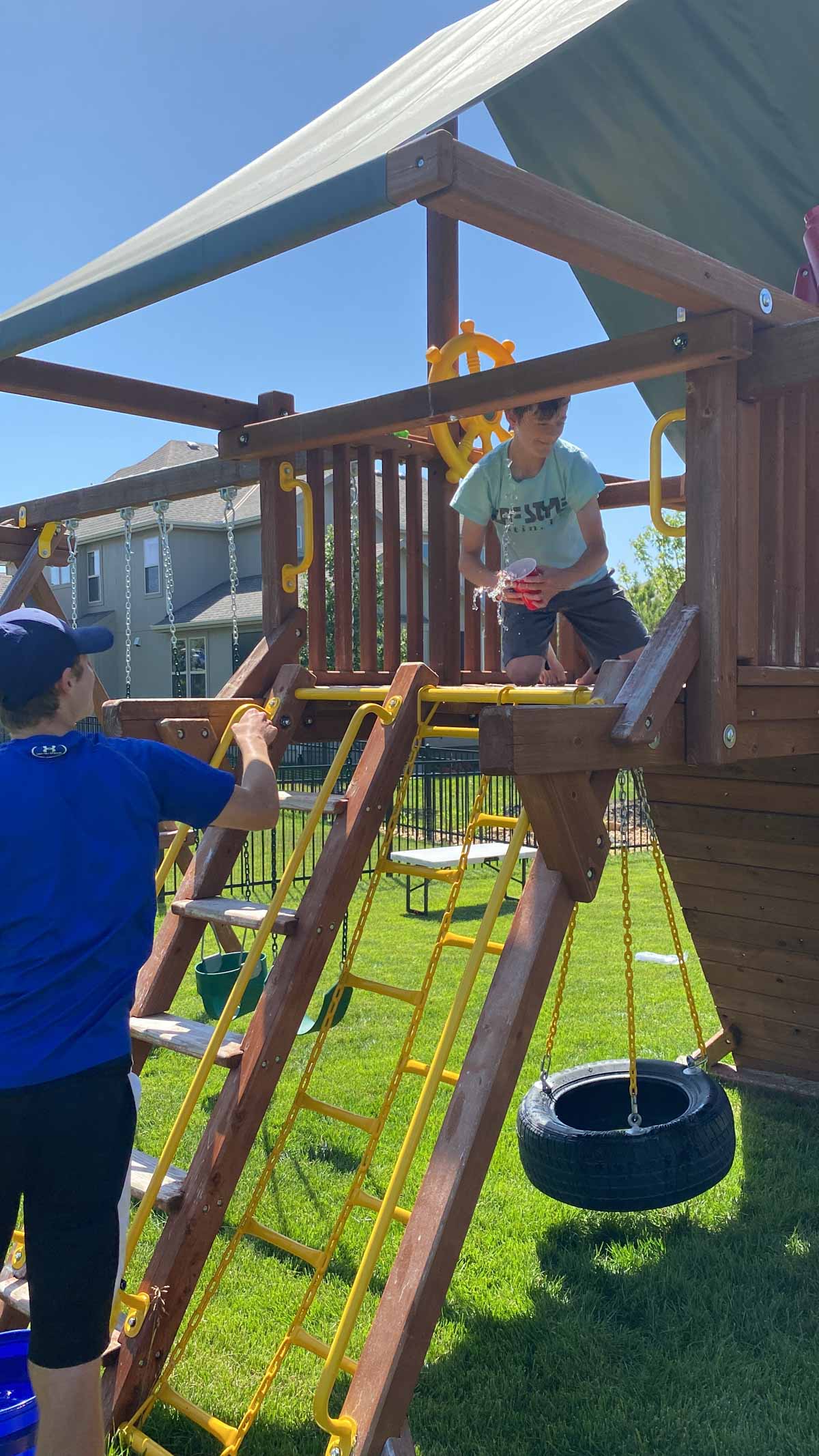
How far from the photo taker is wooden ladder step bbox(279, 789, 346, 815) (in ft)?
12.3

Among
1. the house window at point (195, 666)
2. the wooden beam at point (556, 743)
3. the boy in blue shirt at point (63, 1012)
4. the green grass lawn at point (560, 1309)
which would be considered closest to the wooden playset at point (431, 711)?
the wooden beam at point (556, 743)

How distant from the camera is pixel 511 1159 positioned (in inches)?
208

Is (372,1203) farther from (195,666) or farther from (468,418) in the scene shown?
(195,666)

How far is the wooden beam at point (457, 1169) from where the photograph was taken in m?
2.75

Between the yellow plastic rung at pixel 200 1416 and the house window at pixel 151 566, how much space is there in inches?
937

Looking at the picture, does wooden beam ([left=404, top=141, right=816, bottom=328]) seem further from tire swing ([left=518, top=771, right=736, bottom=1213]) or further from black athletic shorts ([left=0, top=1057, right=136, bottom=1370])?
black athletic shorts ([left=0, top=1057, right=136, bottom=1370])

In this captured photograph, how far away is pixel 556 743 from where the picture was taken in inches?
105

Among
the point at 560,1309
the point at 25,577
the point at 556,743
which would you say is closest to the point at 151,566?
the point at 25,577

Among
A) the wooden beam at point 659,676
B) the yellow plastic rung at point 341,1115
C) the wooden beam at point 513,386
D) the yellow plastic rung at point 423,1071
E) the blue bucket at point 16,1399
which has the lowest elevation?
the blue bucket at point 16,1399

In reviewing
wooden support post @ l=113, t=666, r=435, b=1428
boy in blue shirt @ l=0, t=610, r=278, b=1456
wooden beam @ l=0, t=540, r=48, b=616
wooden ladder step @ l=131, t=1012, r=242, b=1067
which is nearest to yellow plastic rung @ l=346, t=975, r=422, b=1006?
wooden support post @ l=113, t=666, r=435, b=1428

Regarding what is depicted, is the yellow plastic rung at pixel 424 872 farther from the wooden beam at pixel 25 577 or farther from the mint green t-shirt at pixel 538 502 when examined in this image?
the wooden beam at pixel 25 577

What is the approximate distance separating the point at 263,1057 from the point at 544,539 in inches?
86.4

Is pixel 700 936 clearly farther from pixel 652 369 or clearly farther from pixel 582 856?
pixel 652 369

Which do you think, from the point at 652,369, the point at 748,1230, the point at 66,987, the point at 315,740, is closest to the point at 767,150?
the point at 652,369
